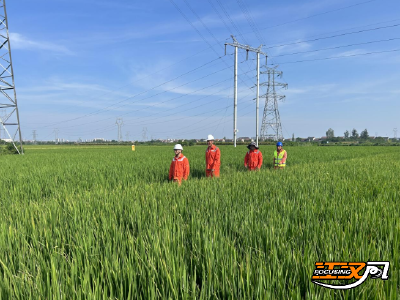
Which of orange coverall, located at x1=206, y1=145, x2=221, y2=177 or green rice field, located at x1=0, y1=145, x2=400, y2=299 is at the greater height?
orange coverall, located at x1=206, y1=145, x2=221, y2=177

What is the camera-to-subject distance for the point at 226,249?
5.45 feet

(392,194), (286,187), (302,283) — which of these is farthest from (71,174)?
(392,194)

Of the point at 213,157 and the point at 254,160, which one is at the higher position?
the point at 213,157

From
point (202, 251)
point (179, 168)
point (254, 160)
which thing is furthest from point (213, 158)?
point (202, 251)

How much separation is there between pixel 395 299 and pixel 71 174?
885 centimetres

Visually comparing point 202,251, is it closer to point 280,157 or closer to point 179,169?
point 179,169

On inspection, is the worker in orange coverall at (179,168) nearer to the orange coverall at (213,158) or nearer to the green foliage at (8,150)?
the orange coverall at (213,158)

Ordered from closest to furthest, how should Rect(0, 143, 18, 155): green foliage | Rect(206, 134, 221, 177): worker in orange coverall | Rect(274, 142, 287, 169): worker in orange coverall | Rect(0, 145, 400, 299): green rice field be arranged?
Rect(0, 145, 400, 299): green rice field → Rect(206, 134, 221, 177): worker in orange coverall → Rect(274, 142, 287, 169): worker in orange coverall → Rect(0, 143, 18, 155): green foliage

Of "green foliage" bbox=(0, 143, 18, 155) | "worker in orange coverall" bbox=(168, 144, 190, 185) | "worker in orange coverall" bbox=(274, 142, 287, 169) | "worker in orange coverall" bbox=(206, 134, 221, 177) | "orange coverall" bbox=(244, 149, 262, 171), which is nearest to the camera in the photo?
"worker in orange coverall" bbox=(168, 144, 190, 185)

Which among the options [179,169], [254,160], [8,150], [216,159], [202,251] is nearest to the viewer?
[202,251]

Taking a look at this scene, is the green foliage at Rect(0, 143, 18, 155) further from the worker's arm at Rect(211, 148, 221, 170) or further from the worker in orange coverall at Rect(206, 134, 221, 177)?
the worker's arm at Rect(211, 148, 221, 170)

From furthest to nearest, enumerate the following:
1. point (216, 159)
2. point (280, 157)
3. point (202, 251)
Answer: point (280, 157), point (216, 159), point (202, 251)

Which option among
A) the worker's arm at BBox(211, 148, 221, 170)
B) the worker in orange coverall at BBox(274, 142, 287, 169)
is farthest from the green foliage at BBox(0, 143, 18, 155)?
the worker in orange coverall at BBox(274, 142, 287, 169)

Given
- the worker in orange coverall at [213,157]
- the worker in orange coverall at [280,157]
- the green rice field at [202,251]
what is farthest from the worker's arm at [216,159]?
the green rice field at [202,251]
